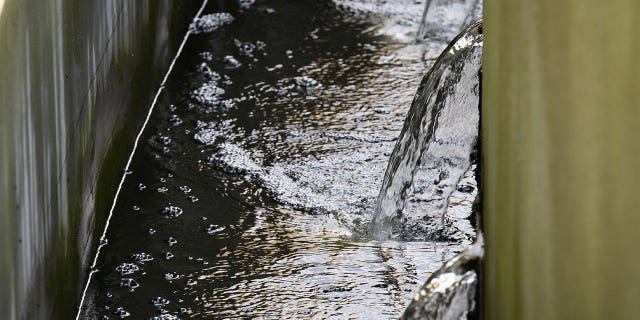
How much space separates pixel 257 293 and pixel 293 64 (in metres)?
2.61

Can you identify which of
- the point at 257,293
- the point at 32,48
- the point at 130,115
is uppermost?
the point at 32,48

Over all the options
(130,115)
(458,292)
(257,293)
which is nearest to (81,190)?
(257,293)

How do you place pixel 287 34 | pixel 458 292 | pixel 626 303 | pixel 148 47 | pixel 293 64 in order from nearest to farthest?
pixel 626 303 < pixel 458 292 < pixel 148 47 < pixel 293 64 < pixel 287 34

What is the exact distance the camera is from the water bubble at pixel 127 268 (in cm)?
466

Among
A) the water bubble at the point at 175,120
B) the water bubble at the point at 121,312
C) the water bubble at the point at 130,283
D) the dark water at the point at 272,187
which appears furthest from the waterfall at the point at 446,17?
the water bubble at the point at 121,312

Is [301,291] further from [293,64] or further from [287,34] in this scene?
[287,34]

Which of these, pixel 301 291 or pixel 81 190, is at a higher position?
pixel 81 190

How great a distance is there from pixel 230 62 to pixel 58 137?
2.94 meters

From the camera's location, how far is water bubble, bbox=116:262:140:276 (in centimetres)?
466

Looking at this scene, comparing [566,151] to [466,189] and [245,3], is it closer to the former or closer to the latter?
[466,189]

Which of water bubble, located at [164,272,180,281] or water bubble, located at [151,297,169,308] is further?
water bubble, located at [164,272,180,281]

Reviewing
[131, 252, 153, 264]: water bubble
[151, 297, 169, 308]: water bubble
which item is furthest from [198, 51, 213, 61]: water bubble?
[151, 297, 169, 308]: water bubble

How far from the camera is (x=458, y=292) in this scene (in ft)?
11.4

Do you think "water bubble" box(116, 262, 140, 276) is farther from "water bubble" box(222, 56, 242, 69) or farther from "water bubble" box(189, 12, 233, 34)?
"water bubble" box(189, 12, 233, 34)
